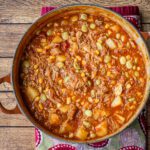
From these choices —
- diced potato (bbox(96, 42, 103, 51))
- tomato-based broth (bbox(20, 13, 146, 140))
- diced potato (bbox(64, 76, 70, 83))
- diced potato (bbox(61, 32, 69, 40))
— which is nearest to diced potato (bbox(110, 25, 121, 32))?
tomato-based broth (bbox(20, 13, 146, 140))

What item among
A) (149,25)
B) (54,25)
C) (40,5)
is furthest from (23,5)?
(149,25)

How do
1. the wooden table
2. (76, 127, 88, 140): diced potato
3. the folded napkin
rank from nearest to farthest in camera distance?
(76, 127, 88, 140): diced potato → the folded napkin → the wooden table

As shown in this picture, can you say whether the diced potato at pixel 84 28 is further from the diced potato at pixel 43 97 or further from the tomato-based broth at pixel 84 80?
the diced potato at pixel 43 97

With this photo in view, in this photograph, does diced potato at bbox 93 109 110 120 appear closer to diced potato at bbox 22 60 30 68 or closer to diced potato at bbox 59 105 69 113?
diced potato at bbox 59 105 69 113

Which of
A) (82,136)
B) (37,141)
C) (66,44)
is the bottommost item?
(37,141)

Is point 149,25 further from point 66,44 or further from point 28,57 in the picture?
point 28,57

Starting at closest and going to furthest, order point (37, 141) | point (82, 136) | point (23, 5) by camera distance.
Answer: point (82, 136)
point (37, 141)
point (23, 5)

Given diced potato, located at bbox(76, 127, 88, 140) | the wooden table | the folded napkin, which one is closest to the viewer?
diced potato, located at bbox(76, 127, 88, 140)

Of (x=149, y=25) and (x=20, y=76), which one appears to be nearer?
(x=20, y=76)
